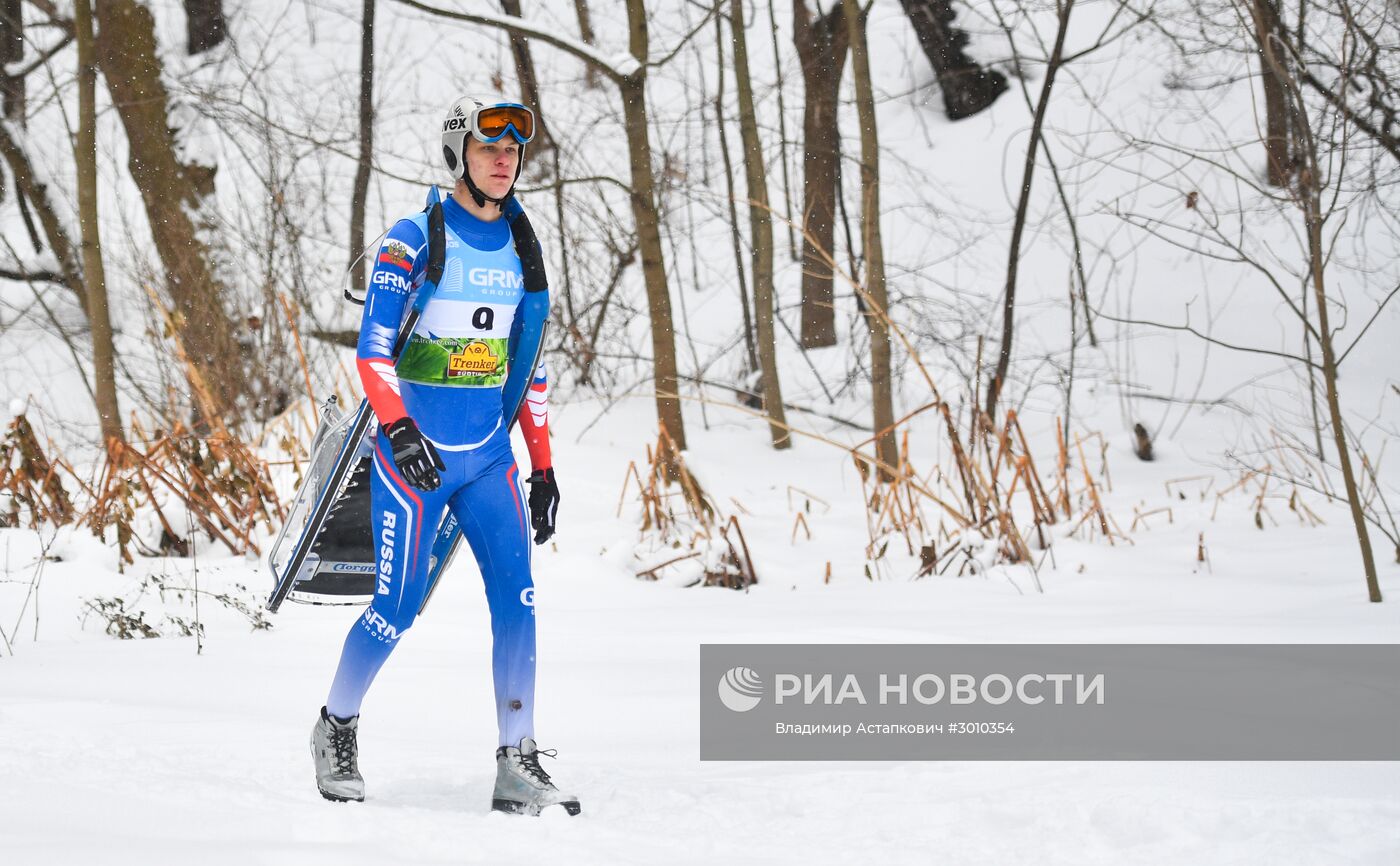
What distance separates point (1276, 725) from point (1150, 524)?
461 centimetres

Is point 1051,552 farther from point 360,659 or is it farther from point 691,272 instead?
point 691,272

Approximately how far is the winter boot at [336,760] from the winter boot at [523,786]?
14.4 inches

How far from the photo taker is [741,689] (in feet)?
15.4

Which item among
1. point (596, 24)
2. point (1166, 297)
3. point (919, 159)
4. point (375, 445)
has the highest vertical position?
point (596, 24)

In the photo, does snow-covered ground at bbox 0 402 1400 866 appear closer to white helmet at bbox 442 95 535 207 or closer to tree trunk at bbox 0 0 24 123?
white helmet at bbox 442 95 535 207

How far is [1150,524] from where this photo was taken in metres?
8.38

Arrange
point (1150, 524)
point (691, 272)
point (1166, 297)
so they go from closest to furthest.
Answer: point (1150, 524) < point (1166, 297) < point (691, 272)

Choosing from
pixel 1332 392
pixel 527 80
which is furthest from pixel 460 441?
pixel 527 80

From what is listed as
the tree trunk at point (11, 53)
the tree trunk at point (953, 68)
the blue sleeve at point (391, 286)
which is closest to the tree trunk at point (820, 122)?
the tree trunk at point (953, 68)

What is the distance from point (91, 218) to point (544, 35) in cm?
355

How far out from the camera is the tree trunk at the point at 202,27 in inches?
666

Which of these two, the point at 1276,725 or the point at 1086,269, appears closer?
the point at 1276,725

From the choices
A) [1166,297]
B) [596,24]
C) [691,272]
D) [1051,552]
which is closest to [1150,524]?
[1051,552]

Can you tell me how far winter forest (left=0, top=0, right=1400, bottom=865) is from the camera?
10.4ft
